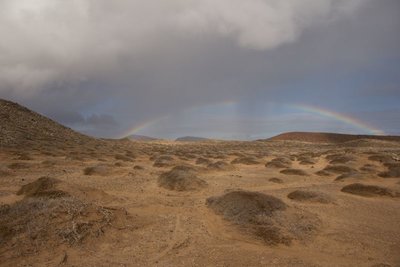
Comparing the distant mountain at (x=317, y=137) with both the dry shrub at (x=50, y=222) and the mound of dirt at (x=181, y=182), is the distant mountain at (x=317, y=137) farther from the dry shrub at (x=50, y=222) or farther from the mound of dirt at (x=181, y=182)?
the dry shrub at (x=50, y=222)

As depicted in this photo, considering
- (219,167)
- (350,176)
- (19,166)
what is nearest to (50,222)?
(19,166)

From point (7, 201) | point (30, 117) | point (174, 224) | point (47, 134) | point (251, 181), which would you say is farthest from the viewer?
point (30, 117)

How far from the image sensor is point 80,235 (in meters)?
10.9

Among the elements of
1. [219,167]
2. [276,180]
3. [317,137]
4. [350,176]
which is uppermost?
[317,137]

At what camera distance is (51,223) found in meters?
11.2

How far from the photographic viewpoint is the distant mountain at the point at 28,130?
48.3 m

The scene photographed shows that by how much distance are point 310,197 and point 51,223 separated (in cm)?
1144

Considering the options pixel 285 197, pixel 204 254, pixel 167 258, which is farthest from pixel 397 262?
pixel 285 197

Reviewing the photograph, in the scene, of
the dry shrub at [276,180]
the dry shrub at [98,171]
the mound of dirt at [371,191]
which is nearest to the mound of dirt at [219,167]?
the dry shrub at [276,180]

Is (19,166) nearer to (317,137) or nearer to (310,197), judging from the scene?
(310,197)

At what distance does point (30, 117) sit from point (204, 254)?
6055cm

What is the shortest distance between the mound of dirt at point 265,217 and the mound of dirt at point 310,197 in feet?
9.98

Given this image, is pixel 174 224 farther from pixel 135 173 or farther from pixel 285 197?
pixel 135 173

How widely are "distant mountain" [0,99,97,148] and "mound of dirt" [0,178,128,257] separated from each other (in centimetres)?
3579
